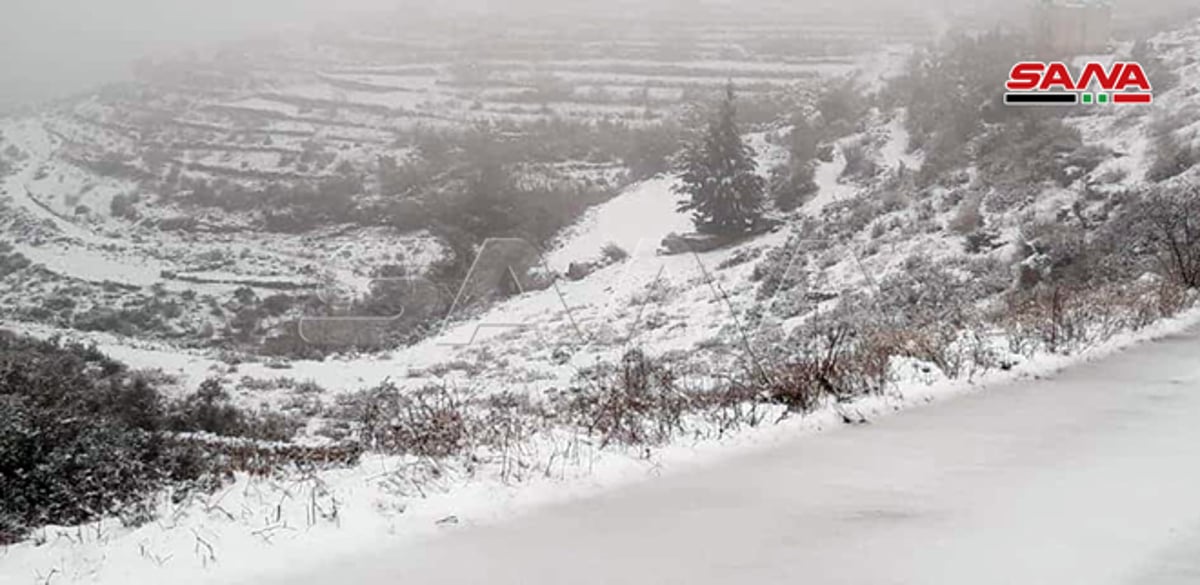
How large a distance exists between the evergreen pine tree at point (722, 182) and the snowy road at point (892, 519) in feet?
57.0

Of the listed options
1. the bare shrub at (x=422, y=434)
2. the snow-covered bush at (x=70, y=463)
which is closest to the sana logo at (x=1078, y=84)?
the bare shrub at (x=422, y=434)

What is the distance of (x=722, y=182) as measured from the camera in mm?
22312

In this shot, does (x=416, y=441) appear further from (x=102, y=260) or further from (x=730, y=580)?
(x=102, y=260)

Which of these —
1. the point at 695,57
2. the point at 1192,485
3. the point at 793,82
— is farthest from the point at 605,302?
the point at 695,57

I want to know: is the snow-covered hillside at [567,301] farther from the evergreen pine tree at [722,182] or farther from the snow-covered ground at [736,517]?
the evergreen pine tree at [722,182]

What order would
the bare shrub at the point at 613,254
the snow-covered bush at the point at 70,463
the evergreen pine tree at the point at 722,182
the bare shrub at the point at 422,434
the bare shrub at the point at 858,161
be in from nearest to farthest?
the bare shrub at the point at 422,434, the snow-covered bush at the point at 70,463, the evergreen pine tree at the point at 722,182, the bare shrub at the point at 613,254, the bare shrub at the point at 858,161

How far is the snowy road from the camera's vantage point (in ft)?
10.7

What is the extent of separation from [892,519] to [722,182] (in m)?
19.0

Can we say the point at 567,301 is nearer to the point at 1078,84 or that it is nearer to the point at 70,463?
the point at 1078,84

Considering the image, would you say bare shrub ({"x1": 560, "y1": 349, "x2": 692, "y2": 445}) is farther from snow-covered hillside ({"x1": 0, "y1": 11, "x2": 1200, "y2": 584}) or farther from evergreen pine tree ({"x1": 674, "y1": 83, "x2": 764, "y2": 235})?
evergreen pine tree ({"x1": 674, "y1": 83, "x2": 764, "y2": 235})

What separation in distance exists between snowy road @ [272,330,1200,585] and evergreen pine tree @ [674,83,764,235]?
17.4 metres

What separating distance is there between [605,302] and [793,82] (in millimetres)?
19385

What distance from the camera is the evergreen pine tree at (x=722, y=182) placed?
22.3m

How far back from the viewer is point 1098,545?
132 inches
